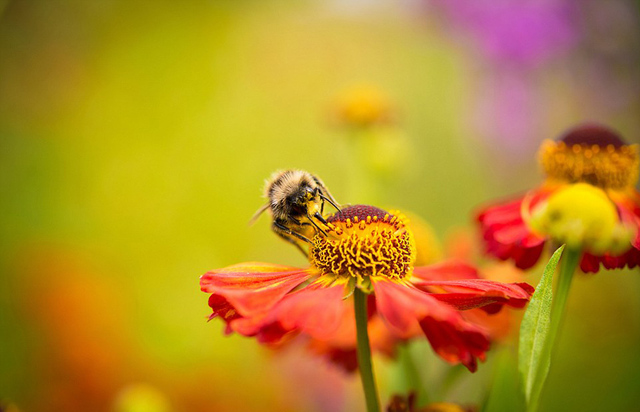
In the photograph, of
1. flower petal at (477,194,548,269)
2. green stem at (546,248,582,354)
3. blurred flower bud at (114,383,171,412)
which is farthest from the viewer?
blurred flower bud at (114,383,171,412)

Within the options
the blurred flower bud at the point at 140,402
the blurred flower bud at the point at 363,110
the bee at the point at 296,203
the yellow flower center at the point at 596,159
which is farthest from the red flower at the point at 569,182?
the blurred flower bud at the point at 363,110

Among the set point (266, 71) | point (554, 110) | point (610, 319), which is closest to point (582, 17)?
point (554, 110)

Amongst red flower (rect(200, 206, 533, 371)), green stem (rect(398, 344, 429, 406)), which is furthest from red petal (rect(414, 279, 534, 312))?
green stem (rect(398, 344, 429, 406))

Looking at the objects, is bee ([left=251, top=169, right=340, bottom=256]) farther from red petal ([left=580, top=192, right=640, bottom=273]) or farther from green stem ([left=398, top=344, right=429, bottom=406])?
red petal ([left=580, top=192, right=640, bottom=273])

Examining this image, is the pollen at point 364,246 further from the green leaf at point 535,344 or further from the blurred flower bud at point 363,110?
the blurred flower bud at point 363,110

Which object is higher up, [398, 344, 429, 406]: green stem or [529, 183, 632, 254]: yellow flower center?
[529, 183, 632, 254]: yellow flower center

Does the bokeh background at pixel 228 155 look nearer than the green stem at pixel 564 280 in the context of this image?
No

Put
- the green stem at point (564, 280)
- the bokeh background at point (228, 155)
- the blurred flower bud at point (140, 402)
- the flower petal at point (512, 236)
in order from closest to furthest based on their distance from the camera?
the green stem at point (564, 280) → the flower petal at point (512, 236) → the blurred flower bud at point (140, 402) → the bokeh background at point (228, 155)
